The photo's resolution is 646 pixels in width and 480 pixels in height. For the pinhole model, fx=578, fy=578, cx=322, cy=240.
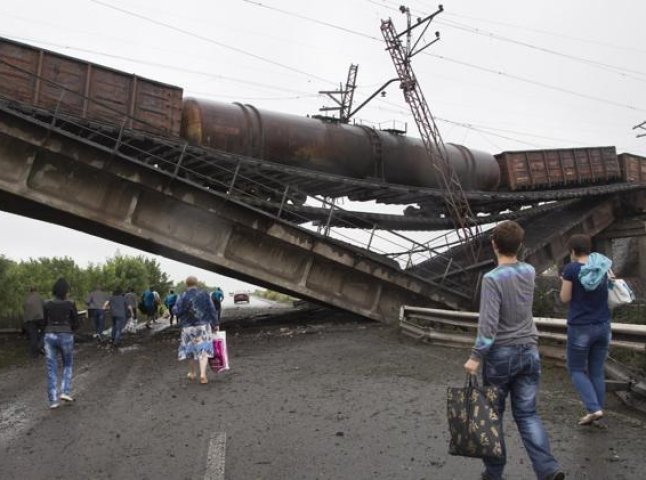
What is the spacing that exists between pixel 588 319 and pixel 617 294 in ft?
1.13

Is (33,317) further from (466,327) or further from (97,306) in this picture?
(466,327)

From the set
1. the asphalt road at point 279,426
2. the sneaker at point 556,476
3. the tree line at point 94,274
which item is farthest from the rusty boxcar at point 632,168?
the tree line at point 94,274

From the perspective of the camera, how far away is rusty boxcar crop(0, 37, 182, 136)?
43.0 ft

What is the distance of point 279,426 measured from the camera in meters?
6.14

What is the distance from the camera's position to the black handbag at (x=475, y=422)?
3.53 meters

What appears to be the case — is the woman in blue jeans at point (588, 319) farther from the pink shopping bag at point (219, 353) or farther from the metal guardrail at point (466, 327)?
the pink shopping bag at point (219, 353)

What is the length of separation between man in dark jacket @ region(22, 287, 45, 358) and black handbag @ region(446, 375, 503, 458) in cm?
1293

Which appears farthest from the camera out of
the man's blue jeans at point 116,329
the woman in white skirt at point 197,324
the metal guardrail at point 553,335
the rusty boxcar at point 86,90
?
the man's blue jeans at point 116,329

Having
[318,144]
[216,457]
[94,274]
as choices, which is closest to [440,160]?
[318,144]

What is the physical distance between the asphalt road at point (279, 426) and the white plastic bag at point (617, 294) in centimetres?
120

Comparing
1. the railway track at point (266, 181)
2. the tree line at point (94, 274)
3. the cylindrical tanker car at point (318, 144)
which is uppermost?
the cylindrical tanker car at point (318, 144)

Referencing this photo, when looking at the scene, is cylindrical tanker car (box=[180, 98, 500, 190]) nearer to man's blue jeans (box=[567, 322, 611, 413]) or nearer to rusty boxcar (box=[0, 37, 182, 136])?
rusty boxcar (box=[0, 37, 182, 136])

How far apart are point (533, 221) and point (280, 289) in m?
11.9

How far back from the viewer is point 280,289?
16.1m
